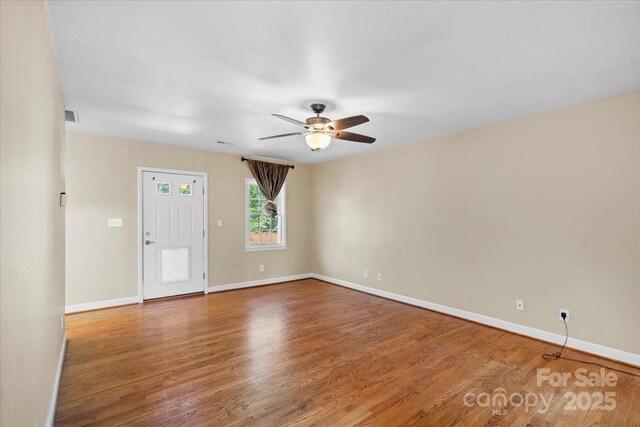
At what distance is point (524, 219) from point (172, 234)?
5.07 m

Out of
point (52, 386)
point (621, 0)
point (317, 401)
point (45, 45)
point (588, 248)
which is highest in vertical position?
point (621, 0)

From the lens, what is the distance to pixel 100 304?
4438mm

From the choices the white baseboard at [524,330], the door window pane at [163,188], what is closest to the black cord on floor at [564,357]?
the white baseboard at [524,330]

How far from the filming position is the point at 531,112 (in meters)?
3.41

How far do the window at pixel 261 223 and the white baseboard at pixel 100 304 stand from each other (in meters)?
2.04

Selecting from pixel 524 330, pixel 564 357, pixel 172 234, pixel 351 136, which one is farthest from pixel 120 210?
pixel 564 357

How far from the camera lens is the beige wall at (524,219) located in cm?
290

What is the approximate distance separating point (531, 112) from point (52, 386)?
16.4 ft

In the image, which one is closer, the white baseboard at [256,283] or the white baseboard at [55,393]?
the white baseboard at [55,393]

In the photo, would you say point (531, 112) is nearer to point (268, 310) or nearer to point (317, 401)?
point (317, 401)

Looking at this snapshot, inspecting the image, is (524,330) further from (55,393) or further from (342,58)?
(55,393)

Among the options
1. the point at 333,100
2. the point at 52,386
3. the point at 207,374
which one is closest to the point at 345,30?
the point at 333,100

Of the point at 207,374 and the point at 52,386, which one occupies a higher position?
the point at 52,386

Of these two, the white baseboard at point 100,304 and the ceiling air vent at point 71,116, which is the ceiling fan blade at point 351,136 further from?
the white baseboard at point 100,304
